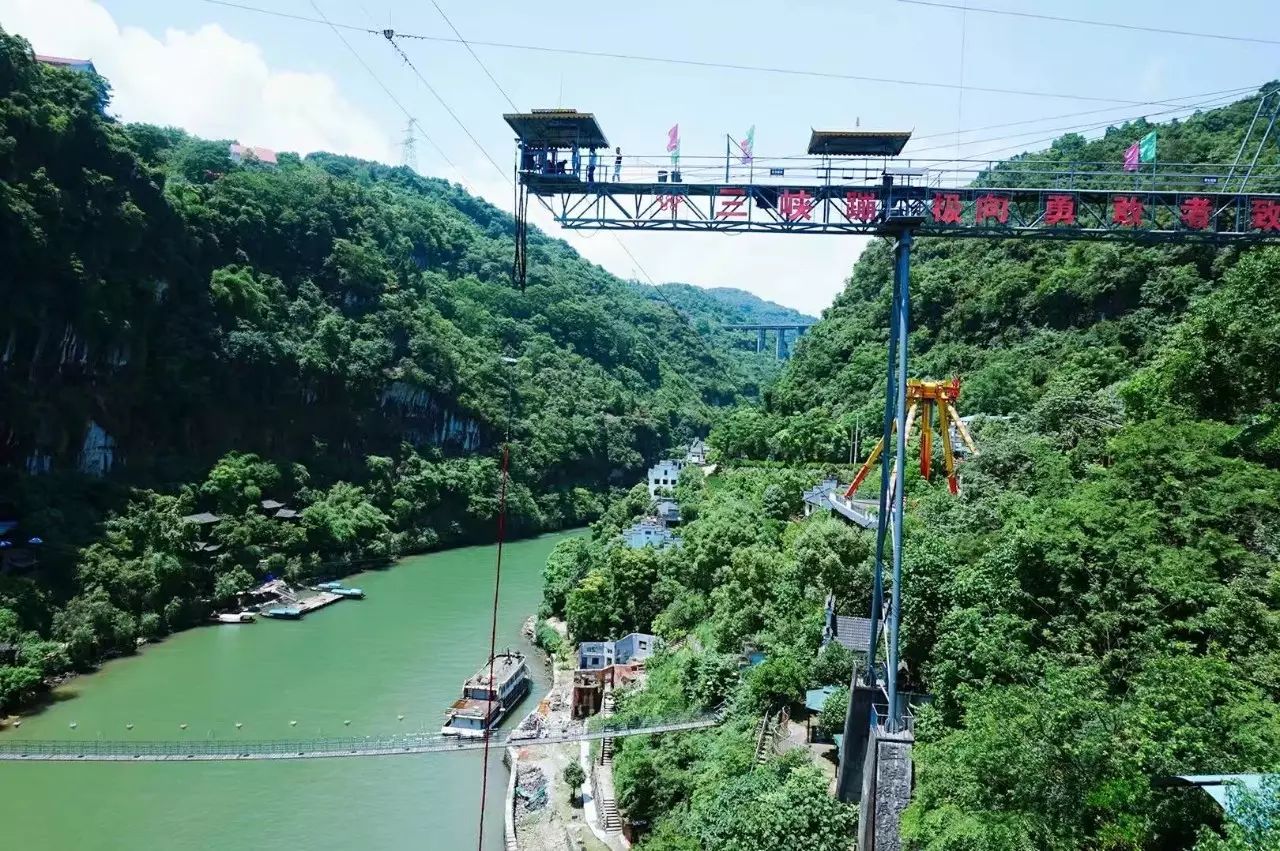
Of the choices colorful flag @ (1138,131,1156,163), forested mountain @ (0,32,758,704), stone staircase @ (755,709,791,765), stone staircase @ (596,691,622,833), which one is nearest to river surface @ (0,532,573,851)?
stone staircase @ (596,691,622,833)

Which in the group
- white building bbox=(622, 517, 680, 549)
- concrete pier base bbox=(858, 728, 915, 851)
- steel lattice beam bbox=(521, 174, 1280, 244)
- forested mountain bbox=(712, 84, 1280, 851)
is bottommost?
concrete pier base bbox=(858, 728, 915, 851)

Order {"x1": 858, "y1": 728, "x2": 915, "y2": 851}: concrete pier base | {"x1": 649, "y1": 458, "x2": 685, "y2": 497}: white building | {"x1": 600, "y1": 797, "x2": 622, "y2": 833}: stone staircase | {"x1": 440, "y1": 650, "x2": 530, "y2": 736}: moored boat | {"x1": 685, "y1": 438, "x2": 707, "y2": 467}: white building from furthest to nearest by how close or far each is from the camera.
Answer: {"x1": 685, "y1": 438, "x2": 707, "y2": 467}: white building, {"x1": 649, "y1": 458, "x2": 685, "y2": 497}: white building, {"x1": 440, "y1": 650, "x2": 530, "y2": 736}: moored boat, {"x1": 600, "y1": 797, "x2": 622, "y2": 833}: stone staircase, {"x1": 858, "y1": 728, "x2": 915, "y2": 851}: concrete pier base

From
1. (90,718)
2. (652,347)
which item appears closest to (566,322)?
(652,347)

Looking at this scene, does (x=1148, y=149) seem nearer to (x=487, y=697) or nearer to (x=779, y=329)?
(x=487, y=697)

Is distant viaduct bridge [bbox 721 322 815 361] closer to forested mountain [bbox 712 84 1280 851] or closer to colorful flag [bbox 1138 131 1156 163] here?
forested mountain [bbox 712 84 1280 851]

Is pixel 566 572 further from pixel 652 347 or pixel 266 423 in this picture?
pixel 652 347

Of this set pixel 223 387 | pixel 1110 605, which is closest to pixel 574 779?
pixel 1110 605
